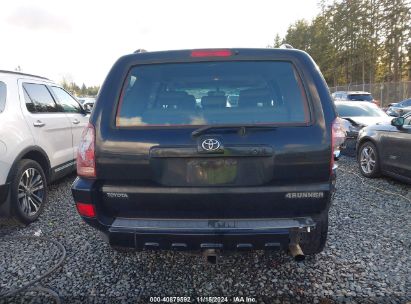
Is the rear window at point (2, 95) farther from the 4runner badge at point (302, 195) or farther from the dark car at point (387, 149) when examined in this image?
the dark car at point (387, 149)

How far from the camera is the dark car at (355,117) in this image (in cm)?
784

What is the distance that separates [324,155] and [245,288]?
1.28 metres

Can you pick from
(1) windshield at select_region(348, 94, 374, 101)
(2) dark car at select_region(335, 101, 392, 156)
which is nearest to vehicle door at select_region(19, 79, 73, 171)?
(2) dark car at select_region(335, 101, 392, 156)

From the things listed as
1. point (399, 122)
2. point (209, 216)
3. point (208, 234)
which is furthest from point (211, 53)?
point (399, 122)

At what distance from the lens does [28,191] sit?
3869 mm

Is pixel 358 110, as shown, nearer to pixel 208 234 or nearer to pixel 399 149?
pixel 399 149

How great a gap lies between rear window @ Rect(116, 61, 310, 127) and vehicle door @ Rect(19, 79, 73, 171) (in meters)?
2.46

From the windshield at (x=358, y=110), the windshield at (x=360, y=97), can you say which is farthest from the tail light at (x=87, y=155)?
the windshield at (x=360, y=97)

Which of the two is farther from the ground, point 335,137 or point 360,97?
point 360,97

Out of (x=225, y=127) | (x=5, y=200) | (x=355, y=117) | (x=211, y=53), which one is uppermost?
(x=211, y=53)

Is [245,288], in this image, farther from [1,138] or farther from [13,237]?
[1,138]

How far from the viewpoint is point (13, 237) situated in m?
3.51

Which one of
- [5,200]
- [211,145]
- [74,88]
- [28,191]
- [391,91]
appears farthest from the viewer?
[74,88]

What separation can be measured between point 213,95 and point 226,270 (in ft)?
5.16
